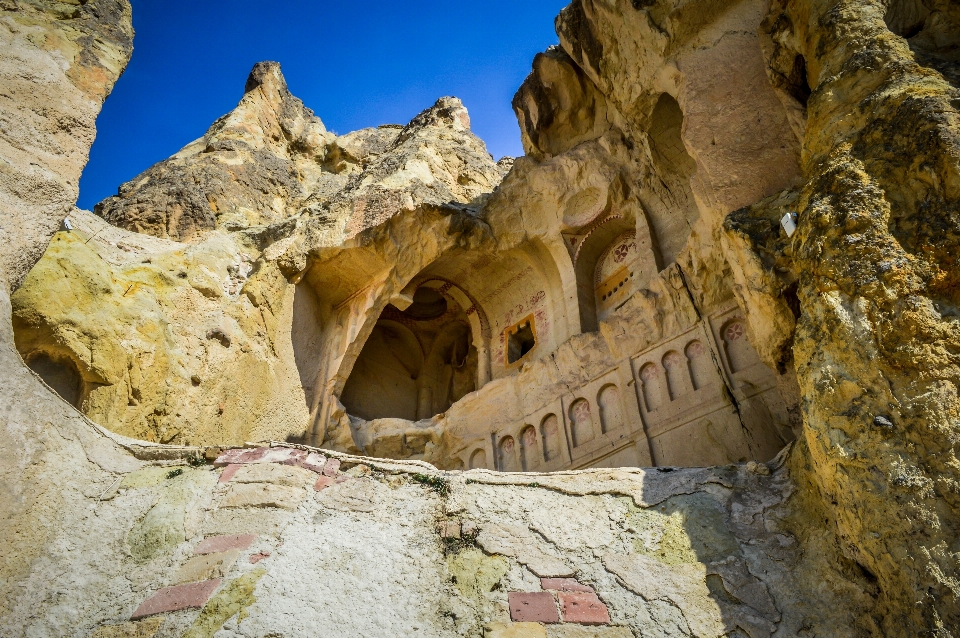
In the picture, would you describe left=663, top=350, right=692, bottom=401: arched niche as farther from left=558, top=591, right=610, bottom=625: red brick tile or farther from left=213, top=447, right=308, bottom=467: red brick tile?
left=213, top=447, right=308, bottom=467: red brick tile

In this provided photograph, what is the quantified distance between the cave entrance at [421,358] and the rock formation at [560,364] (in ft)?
4.47

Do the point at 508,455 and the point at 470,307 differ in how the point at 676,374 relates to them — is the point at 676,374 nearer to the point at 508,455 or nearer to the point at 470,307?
the point at 508,455

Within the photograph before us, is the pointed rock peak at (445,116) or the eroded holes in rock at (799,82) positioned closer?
the eroded holes in rock at (799,82)

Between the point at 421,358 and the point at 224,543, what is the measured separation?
1172cm

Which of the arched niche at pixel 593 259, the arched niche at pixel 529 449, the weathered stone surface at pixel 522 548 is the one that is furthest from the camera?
the arched niche at pixel 593 259

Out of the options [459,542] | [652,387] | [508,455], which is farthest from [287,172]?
[459,542]

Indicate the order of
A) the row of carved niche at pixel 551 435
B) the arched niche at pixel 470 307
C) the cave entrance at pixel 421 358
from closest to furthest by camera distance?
1. the row of carved niche at pixel 551 435
2. the arched niche at pixel 470 307
3. the cave entrance at pixel 421 358

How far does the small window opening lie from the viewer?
A: 45.6 ft

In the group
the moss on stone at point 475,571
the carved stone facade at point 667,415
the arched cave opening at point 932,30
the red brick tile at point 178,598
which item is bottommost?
the red brick tile at point 178,598

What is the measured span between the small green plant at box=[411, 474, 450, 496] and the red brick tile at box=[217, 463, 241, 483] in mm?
1487

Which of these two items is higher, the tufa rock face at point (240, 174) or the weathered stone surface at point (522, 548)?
the tufa rock face at point (240, 174)

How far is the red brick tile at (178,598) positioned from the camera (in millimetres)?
4113

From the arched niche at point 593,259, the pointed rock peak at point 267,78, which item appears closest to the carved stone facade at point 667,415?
the arched niche at point 593,259

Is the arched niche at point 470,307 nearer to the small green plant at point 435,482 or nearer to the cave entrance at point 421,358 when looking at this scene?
the cave entrance at point 421,358
